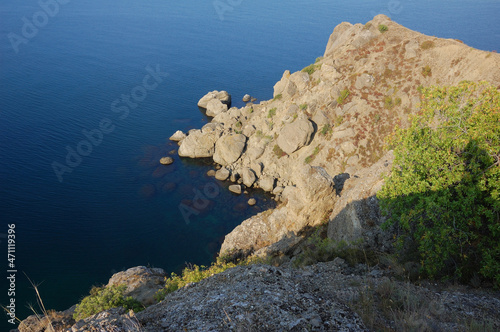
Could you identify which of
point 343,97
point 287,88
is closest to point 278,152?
point 287,88

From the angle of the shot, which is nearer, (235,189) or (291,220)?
(291,220)

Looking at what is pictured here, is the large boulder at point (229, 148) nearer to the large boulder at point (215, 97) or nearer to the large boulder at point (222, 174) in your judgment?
the large boulder at point (222, 174)

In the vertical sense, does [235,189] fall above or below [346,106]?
below

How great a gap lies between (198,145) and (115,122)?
89.7 ft

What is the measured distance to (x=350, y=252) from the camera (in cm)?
1962

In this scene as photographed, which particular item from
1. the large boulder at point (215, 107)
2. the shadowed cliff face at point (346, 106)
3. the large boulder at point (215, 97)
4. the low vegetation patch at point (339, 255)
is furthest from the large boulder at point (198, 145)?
the low vegetation patch at point (339, 255)

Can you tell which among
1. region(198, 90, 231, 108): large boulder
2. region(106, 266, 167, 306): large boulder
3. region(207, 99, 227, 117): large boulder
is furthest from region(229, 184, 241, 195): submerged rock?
region(198, 90, 231, 108): large boulder

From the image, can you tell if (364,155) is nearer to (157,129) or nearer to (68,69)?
(157,129)

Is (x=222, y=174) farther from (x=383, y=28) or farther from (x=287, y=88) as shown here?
(x=383, y=28)

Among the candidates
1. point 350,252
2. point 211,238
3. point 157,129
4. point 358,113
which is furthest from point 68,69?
point 350,252

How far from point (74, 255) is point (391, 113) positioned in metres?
52.4

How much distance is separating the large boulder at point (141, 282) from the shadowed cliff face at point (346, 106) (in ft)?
42.6

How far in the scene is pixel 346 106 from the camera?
54.1 metres

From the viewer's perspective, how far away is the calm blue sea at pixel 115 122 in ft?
146
